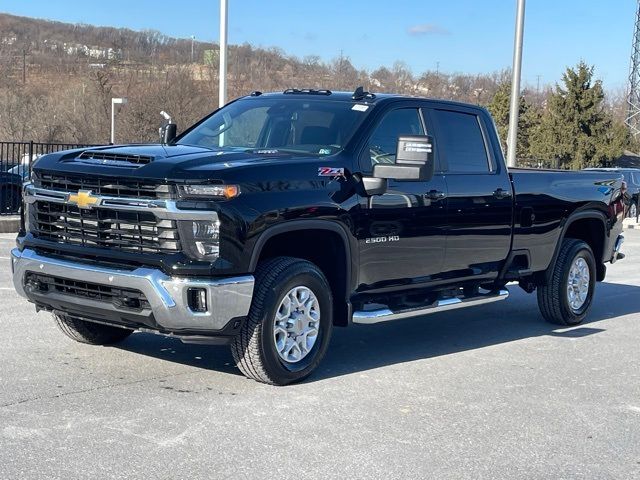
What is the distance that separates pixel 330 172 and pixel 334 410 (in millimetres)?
1693

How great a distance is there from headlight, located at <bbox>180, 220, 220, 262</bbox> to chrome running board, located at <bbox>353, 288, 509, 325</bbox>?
1.42m

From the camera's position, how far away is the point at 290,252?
6273mm

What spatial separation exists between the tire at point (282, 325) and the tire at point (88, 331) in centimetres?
147

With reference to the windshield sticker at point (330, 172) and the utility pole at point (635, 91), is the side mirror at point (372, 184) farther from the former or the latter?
the utility pole at point (635, 91)

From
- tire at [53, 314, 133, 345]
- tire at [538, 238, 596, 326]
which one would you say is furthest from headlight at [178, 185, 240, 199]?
tire at [538, 238, 596, 326]

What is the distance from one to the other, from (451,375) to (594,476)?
2.10 m

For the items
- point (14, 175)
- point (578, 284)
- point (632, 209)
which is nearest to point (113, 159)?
point (578, 284)

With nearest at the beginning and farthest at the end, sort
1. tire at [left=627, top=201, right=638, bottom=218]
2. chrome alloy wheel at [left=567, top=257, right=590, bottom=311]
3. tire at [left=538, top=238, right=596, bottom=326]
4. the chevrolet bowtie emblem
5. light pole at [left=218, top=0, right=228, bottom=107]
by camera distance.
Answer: the chevrolet bowtie emblem → tire at [left=538, top=238, right=596, bottom=326] → chrome alloy wheel at [left=567, top=257, right=590, bottom=311] → light pole at [left=218, top=0, right=228, bottom=107] → tire at [left=627, top=201, right=638, bottom=218]

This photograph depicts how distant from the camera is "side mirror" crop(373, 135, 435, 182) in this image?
6242 millimetres

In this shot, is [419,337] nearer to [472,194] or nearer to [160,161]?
[472,194]

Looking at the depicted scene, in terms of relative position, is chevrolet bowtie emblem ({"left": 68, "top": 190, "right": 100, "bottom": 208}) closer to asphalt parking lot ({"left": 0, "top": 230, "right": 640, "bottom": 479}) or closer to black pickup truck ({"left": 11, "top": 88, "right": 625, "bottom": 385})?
black pickup truck ({"left": 11, "top": 88, "right": 625, "bottom": 385})

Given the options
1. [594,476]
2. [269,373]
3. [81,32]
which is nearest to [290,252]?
[269,373]

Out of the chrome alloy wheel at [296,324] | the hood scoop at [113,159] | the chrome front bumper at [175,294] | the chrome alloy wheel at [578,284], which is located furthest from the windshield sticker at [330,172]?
the chrome alloy wheel at [578,284]

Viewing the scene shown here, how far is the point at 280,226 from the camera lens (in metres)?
5.75
